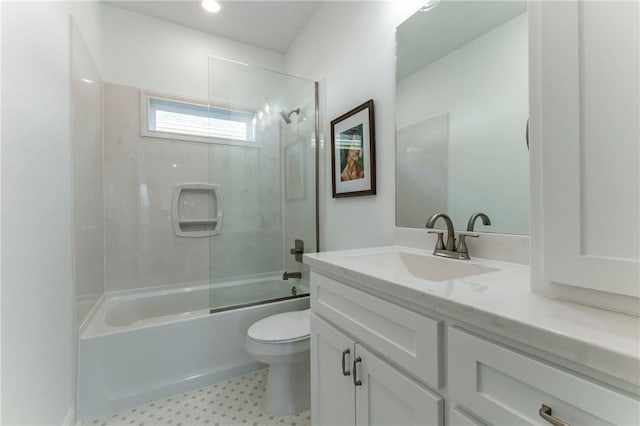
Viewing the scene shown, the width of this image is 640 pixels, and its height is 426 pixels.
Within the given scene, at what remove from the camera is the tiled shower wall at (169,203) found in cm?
225

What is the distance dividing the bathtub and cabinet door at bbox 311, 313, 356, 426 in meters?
0.97

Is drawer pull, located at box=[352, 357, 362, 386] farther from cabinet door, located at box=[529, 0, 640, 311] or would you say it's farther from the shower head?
the shower head

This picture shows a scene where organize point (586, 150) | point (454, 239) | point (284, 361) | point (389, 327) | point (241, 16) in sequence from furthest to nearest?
point (241, 16) → point (284, 361) → point (454, 239) → point (389, 327) → point (586, 150)

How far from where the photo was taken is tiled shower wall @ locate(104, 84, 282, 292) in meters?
2.25

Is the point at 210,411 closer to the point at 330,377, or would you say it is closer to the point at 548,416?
the point at 330,377

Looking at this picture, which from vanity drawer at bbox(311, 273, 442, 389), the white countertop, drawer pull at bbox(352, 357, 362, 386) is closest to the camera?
the white countertop

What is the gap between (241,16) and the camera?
2.30m

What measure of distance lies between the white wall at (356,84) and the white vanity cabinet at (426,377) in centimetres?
73

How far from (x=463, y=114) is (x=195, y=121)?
2339mm

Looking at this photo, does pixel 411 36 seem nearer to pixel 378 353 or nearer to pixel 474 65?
pixel 474 65

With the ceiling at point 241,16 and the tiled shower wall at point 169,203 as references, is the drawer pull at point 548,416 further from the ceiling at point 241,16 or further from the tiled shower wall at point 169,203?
the ceiling at point 241,16

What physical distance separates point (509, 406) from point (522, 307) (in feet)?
0.60

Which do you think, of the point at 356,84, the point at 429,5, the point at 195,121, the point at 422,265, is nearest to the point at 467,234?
the point at 422,265

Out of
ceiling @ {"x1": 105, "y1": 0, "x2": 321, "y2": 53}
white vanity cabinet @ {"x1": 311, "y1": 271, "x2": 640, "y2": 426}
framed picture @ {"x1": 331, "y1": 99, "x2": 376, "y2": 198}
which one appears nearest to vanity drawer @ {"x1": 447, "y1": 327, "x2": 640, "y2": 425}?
white vanity cabinet @ {"x1": 311, "y1": 271, "x2": 640, "y2": 426}
